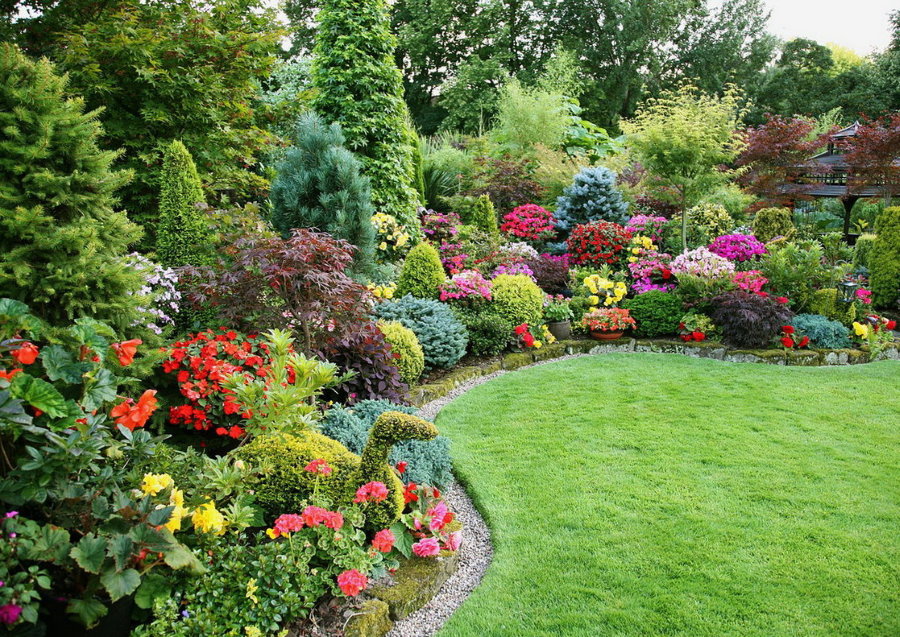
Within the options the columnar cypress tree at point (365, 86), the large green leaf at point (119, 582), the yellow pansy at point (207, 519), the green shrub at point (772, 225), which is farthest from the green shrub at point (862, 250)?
the large green leaf at point (119, 582)

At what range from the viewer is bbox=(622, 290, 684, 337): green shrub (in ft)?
23.9

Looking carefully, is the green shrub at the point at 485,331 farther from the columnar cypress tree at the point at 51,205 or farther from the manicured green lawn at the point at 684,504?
the columnar cypress tree at the point at 51,205

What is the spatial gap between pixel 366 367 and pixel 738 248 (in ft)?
20.1

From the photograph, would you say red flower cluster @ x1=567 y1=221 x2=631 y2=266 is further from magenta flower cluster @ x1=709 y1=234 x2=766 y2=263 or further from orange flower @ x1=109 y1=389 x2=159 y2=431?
orange flower @ x1=109 y1=389 x2=159 y2=431

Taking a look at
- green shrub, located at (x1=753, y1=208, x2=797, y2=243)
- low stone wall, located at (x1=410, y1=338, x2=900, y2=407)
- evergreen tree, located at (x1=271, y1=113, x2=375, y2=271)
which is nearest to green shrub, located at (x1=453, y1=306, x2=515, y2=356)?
low stone wall, located at (x1=410, y1=338, x2=900, y2=407)

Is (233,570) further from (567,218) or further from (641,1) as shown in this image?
(641,1)

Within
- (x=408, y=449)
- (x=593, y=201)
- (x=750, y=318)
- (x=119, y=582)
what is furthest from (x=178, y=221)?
(x=593, y=201)

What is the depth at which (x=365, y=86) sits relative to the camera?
7633 mm

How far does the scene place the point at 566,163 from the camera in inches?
489

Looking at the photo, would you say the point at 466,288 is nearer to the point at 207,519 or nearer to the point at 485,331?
the point at 485,331

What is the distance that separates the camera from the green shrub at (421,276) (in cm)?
681

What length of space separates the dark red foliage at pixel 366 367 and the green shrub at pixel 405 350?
15.3 inches

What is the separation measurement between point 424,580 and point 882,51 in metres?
32.4

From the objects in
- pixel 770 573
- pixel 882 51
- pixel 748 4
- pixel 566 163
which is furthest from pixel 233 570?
pixel 882 51
